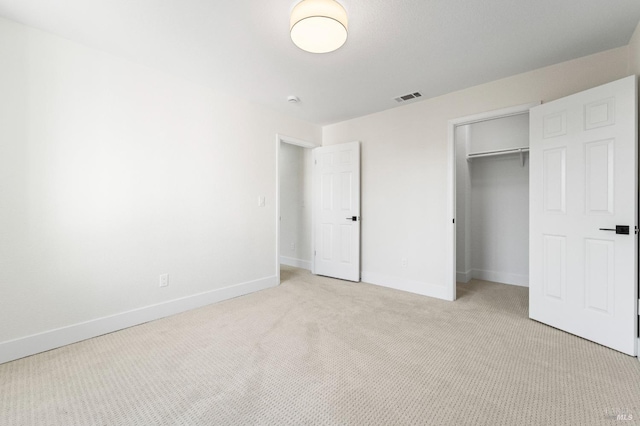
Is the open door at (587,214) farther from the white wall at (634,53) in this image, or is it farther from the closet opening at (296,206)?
the closet opening at (296,206)

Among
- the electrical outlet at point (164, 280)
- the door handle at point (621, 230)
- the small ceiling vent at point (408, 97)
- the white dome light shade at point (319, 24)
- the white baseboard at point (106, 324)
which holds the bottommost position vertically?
the white baseboard at point (106, 324)

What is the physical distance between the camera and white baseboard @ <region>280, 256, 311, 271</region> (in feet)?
16.5

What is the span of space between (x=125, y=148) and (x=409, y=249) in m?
3.49

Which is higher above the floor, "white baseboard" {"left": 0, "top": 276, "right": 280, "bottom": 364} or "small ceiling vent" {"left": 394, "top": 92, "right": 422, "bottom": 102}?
"small ceiling vent" {"left": 394, "top": 92, "right": 422, "bottom": 102}

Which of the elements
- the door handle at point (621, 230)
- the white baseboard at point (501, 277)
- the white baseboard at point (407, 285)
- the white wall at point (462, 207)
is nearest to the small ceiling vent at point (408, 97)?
the white wall at point (462, 207)

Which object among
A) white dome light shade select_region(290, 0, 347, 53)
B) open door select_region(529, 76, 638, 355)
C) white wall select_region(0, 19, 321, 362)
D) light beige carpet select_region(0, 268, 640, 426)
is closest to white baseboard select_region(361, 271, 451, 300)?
light beige carpet select_region(0, 268, 640, 426)

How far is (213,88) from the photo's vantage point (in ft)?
10.5

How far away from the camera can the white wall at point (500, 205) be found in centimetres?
396

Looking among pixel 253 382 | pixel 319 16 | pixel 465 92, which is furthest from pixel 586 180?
pixel 253 382

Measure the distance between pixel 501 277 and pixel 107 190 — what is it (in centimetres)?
518

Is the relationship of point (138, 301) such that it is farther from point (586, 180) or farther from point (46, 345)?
point (586, 180)

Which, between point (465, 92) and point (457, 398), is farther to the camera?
point (465, 92)

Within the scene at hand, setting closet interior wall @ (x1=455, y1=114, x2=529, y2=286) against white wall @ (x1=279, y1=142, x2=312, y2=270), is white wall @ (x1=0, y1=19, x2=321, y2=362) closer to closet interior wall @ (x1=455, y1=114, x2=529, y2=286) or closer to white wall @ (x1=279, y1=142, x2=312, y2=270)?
white wall @ (x1=279, y1=142, x2=312, y2=270)

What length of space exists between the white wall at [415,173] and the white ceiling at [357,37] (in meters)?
0.21
